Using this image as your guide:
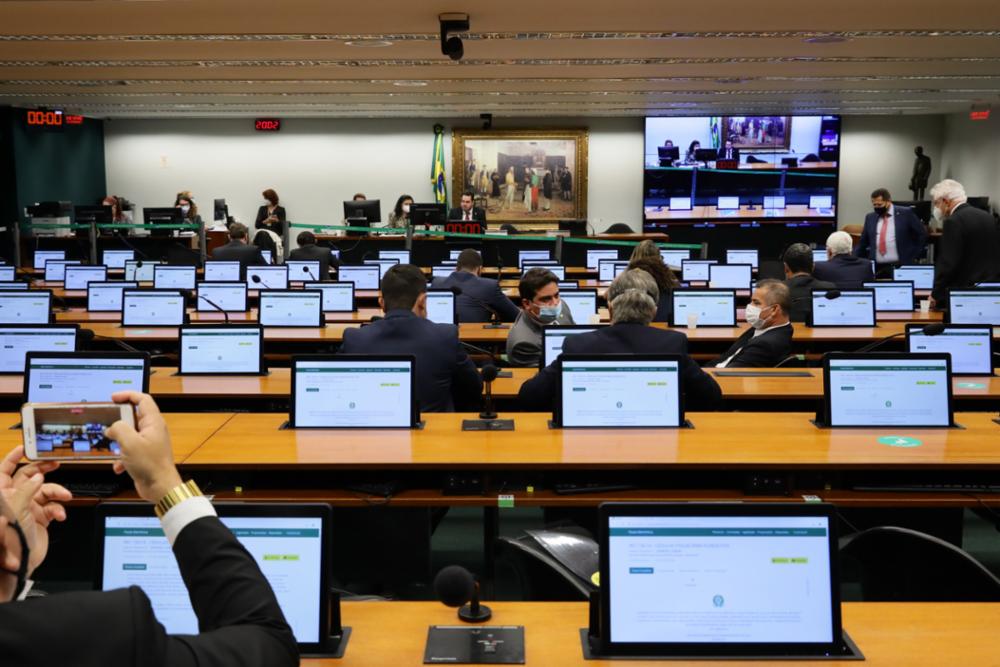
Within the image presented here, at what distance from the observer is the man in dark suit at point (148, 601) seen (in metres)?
1.02

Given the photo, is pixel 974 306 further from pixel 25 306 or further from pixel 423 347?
pixel 25 306

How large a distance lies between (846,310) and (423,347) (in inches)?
154

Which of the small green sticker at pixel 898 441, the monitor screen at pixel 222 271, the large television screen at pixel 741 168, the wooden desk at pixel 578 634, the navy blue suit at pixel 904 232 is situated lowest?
the wooden desk at pixel 578 634

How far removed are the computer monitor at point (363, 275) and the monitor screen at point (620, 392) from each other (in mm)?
6138

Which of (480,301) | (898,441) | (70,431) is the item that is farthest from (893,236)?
(70,431)

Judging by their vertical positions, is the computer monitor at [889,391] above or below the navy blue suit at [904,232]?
below

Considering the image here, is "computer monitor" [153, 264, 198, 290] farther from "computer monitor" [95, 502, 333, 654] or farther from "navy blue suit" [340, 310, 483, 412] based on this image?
"computer monitor" [95, 502, 333, 654]

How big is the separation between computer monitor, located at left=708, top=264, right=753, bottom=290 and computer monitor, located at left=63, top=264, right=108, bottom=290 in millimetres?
6361

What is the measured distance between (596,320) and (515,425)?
3.00m

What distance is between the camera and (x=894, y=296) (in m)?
7.69

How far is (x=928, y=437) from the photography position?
346 centimetres

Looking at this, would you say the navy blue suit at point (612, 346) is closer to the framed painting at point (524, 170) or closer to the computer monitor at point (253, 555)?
the computer monitor at point (253, 555)

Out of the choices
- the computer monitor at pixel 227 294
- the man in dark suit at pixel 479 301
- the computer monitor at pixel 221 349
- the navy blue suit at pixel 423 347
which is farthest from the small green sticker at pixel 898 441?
the computer monitor at pixel 227 294

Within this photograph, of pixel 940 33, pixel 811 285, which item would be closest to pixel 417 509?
pixel 811 285
